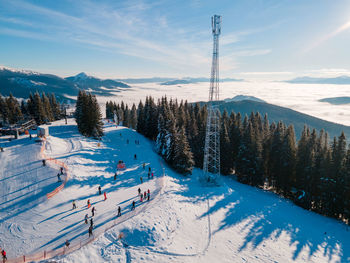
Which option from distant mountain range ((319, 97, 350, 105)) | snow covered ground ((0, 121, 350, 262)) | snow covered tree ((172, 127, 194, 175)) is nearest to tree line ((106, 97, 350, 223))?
snow covered tree ((172, 127, 194, 175))

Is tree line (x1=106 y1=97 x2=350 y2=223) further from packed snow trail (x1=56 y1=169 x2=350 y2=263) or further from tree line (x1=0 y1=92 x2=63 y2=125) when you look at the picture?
tree line (x1=0 y1=92 x2=63 y2=125)

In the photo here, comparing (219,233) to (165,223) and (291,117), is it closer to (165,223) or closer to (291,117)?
(165,223)

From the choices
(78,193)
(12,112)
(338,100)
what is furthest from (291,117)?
(12,112)

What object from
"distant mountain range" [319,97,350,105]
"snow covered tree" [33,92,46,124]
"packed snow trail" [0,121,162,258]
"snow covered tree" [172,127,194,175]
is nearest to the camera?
"packed snow trail" [0,121,162,258]

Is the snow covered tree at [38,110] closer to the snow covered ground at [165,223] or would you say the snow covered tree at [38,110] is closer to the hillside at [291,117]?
the snow covered ground at [165,223]

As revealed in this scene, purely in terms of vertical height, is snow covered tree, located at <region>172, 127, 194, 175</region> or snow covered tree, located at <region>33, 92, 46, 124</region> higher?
snow covered tree, located at <region>33, 92, 46, 124</region>

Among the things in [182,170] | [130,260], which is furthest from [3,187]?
[182,170]

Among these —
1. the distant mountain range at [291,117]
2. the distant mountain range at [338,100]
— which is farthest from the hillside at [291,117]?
the distant mountain range at [338,100]

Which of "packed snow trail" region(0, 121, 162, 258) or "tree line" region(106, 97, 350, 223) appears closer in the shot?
"packed snow trail" region(0, 121, 162, 258)

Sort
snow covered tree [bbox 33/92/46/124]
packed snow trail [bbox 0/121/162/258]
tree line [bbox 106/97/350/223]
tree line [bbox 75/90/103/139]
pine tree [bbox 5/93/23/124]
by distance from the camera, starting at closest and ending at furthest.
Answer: packed snow trail [bbox 0/121/162/258]
tree line [bbox 106/97/350/223]
tree line [bbox 75/90/103/139]
snow covered tree [bbox 33/92/46/124]
pine tree [bbox 5/93/23/124]
